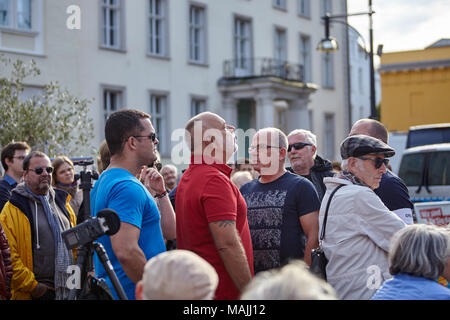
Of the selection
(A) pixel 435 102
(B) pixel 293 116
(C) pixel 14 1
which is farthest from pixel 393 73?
(C) pixel 14 1

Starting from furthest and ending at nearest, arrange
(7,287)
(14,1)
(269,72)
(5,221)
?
(269,72), (14,1), (5,221), (7,287)

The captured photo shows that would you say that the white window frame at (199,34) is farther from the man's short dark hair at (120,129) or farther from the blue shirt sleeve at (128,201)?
the blue shirt sleeve at (128,201)

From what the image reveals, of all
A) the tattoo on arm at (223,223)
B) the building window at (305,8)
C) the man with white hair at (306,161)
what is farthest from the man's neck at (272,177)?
A: the building window at (305,8)

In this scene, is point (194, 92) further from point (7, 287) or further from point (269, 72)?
point (7, 287)

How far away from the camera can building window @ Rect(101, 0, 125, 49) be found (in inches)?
947

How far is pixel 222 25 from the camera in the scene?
29.0m

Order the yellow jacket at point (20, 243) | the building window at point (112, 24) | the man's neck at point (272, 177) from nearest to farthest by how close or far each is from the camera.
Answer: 1. the man's neck at point (272, 177)
2. the yellow jacket at point (20, 243)
3. the building window at point (112, 24)

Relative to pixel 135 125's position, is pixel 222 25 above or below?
above

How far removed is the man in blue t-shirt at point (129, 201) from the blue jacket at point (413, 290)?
4.40ft

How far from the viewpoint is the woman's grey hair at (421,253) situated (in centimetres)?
340

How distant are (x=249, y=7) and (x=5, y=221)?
2615cm

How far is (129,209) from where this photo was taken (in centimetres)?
377

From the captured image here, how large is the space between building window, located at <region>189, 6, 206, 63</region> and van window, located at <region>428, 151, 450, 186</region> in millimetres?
15161

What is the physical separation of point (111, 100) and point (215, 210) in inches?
832
